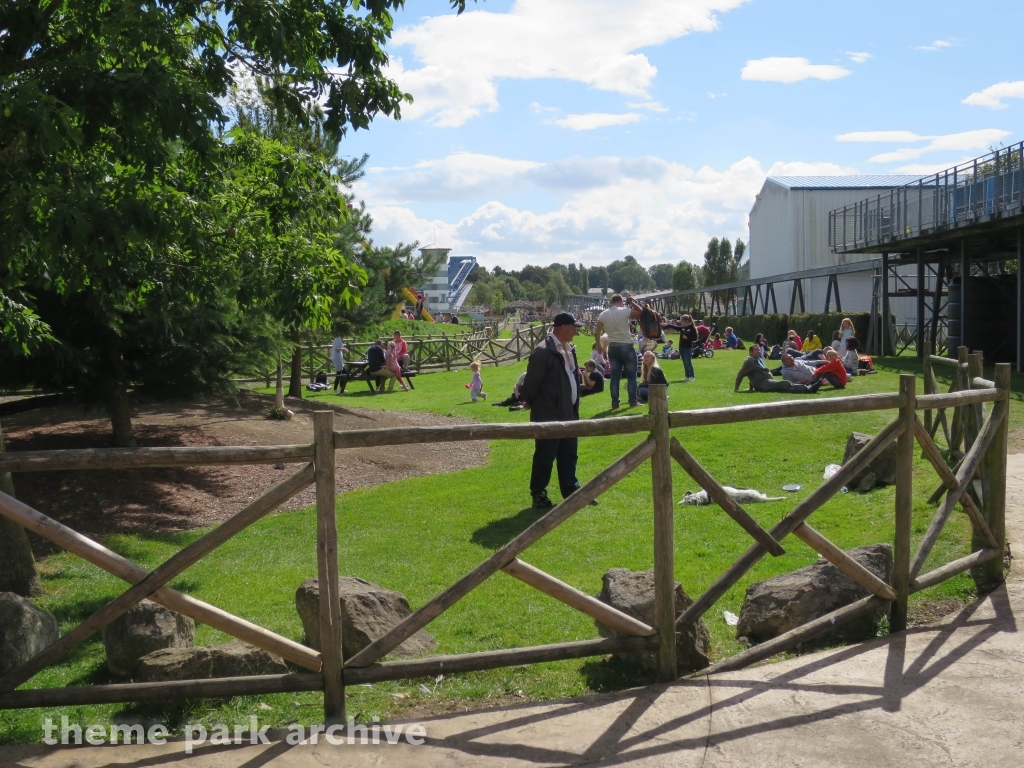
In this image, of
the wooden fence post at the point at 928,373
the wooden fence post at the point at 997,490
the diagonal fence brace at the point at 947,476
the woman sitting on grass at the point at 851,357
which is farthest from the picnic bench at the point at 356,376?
the diagonal fence brace at the point at 947,476

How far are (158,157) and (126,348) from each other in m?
6.30

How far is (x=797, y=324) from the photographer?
3928 cm

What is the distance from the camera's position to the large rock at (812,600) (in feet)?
18.0

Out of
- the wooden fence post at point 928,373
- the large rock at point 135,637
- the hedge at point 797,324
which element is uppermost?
the hedge at point 797,324

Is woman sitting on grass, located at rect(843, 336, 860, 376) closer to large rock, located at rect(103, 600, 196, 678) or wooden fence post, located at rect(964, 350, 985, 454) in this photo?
wooden fence post, located at rect(964, 350, 985, 454)

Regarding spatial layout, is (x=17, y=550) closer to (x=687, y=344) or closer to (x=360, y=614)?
(x=360, y=614)

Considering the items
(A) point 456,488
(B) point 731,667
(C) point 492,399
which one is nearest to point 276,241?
(A) point 456,488

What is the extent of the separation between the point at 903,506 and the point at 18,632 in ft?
15.7

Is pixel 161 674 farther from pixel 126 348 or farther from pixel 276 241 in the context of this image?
pixel 126 348

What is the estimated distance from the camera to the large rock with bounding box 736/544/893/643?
5477 millimetres

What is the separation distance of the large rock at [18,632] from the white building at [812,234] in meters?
47.7

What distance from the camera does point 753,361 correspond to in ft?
59.3

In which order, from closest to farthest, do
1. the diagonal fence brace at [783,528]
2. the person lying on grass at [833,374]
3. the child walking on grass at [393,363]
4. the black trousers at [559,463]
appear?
the diagonal fence brace at [783,528]
the black trousers at [559,463]
the person lying on grass at [833,374]
the child walking on grass at [393,363]

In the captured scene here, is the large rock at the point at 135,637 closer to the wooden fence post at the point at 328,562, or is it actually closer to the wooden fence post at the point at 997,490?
the wooden fence post at the point at 328,562
